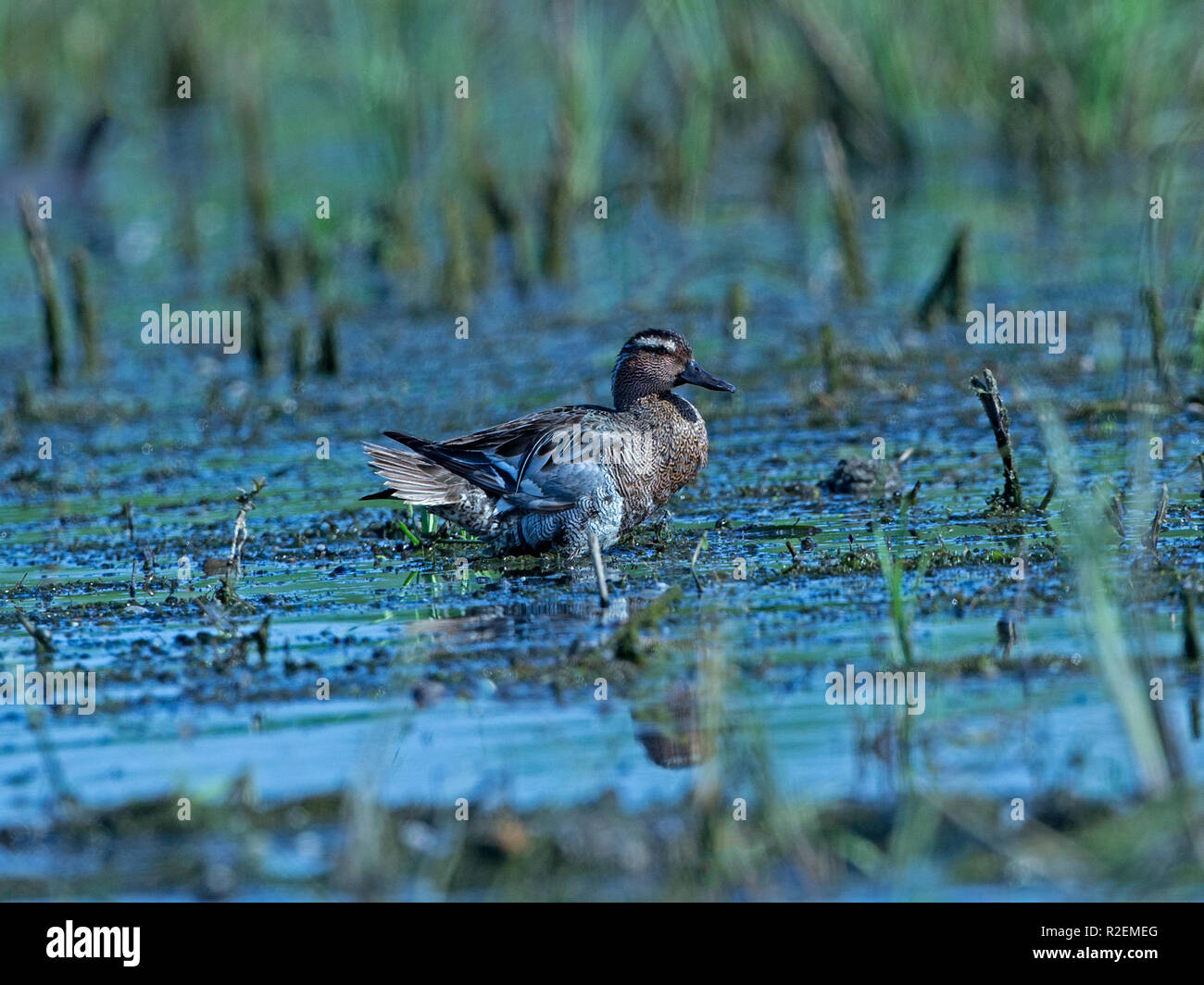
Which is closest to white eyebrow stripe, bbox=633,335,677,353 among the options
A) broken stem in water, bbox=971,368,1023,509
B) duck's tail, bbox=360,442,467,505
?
duck's tail, bbox=360,442,467,505

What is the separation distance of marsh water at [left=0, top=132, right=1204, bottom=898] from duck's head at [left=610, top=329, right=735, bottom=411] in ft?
1.87

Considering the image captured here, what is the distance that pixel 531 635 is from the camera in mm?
6336

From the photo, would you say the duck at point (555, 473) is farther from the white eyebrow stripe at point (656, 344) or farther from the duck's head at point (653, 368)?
the white eyebrow stripe at point (656, 344)

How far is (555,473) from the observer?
24.7ft

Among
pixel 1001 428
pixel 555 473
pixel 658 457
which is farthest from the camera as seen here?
pixel 658 457

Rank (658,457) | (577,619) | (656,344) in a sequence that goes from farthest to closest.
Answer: (656,344)
(658,457)
(577,619)

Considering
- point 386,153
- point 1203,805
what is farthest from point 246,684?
point 386,153

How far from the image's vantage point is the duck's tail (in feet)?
25.4

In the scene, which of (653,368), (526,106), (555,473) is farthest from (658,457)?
(526,106)

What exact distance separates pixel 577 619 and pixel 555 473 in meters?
1.11

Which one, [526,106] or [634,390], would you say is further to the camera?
[526,106]

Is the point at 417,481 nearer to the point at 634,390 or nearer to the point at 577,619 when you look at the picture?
the point at 634,390

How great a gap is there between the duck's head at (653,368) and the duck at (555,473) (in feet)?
0.48

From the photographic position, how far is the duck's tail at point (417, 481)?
25.4ft
